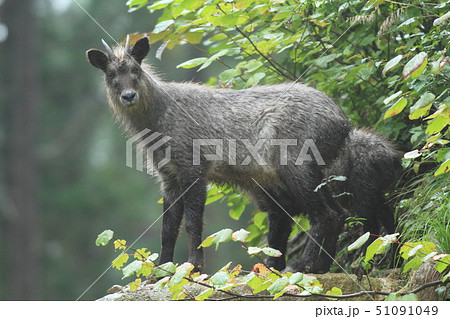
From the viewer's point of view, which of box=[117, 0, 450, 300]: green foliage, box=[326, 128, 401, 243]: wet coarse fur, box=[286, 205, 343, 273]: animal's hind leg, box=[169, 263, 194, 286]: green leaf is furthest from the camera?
box=[326, 128, 401, 243]: wet coarse fur

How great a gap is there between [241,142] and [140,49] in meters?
1.39

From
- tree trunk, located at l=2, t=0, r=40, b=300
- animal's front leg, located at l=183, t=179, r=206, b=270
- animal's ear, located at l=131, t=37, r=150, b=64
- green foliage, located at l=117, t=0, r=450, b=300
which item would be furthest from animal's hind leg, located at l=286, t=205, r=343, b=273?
tree trunk, located at l=2, t=0, r=40, b=300

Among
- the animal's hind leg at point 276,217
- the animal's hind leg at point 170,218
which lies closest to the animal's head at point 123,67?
the animal's hind leg at point 170,218

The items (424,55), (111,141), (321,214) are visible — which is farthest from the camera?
(111,141)

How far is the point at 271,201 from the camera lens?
7.09 meters

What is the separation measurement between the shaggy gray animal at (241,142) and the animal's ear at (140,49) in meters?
0.01

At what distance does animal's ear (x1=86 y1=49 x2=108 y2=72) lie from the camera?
644 centimetres

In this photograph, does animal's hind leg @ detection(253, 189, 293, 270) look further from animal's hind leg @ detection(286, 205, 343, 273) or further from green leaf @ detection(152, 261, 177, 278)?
green leaf @ detection(152, 261, 177, 278)

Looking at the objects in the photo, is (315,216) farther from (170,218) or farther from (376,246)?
(376,246)

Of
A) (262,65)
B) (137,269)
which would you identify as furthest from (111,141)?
(137,269)

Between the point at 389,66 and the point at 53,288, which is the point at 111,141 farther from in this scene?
the point at 389,66

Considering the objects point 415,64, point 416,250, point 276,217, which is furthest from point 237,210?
point 415,64

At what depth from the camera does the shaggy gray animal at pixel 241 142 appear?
6496 mm
